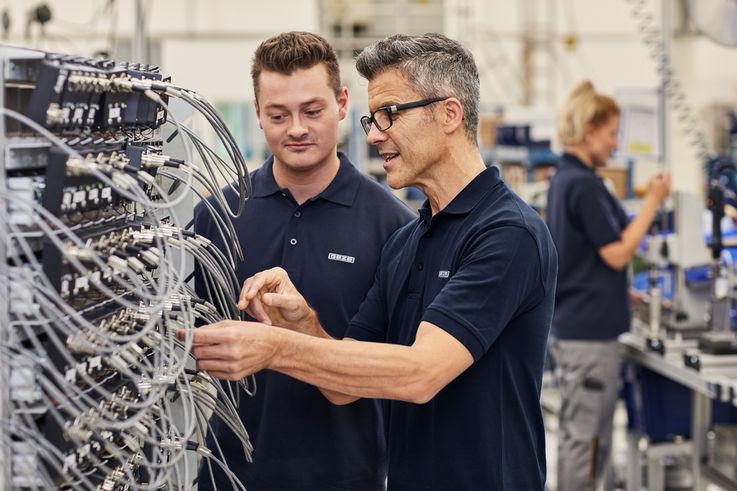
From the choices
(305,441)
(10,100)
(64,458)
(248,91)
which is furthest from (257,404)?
(248,91)

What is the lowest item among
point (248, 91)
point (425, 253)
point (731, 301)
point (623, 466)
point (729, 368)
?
point (623, 466)

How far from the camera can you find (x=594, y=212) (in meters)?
3.47

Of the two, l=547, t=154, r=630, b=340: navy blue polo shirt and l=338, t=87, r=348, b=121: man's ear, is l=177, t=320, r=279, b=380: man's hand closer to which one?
l=338, t=87, r=348, b=121: man's ear

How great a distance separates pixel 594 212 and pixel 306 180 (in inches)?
70.4

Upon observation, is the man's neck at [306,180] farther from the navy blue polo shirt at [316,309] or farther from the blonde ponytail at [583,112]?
the blonde ponytail at [583,112]

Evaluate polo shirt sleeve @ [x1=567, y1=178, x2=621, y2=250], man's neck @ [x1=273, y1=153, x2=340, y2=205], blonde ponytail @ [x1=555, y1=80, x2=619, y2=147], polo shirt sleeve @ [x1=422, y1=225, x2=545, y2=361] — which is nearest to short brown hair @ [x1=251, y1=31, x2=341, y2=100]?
man's neck @ [x1=273, y1=153, x2=340, y2=205]

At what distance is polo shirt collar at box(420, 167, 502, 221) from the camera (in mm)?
1614

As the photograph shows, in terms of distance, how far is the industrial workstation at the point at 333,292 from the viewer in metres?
1.09

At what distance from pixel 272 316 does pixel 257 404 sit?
10.9 inches

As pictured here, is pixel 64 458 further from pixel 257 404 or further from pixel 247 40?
pixel 247 40

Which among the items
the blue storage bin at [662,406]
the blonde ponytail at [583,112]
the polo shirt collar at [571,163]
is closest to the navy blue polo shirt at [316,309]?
the polo shirt collar at [571,163]

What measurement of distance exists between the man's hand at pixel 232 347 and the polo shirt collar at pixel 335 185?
25.7 inches

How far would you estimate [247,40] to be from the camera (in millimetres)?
11094

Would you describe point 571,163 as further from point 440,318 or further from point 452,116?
point 440,318
